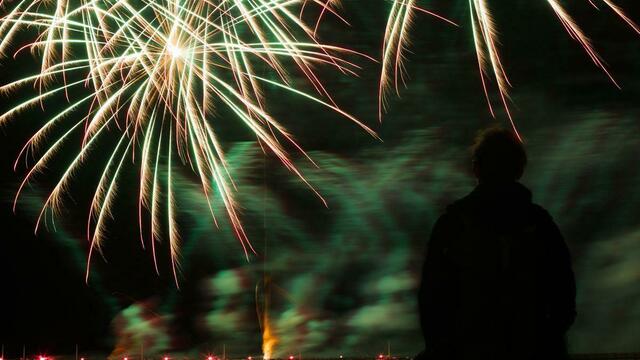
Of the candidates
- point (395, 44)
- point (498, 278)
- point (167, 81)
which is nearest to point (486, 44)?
point (395, 44)

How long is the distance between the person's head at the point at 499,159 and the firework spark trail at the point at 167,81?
5.93 feet

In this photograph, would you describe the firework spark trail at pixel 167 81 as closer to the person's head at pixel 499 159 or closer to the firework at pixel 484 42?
the firework at pixel 484 42

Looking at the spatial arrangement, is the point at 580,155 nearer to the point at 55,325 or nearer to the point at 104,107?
the point at 104,107

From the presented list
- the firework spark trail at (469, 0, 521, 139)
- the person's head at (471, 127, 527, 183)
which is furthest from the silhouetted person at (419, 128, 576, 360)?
the firework spark trail at (469, 0, 521, 139)

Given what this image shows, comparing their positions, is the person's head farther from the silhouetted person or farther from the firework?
the firework

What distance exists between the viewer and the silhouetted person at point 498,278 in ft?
8.01

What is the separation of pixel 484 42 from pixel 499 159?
195 cm

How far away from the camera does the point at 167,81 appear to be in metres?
4.36

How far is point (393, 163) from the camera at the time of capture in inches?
172

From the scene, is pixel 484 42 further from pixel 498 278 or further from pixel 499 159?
pixel 498 278

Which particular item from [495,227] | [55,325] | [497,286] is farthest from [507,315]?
[55,325]

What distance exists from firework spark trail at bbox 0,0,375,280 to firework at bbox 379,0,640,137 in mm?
227

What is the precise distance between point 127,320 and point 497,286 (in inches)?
109

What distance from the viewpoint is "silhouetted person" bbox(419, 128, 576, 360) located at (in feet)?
8.01
